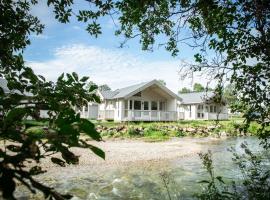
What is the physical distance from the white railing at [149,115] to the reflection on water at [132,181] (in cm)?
2310

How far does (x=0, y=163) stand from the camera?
1053 mm

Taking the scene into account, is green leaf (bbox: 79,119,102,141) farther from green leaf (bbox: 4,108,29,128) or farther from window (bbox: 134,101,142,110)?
window (bbox: 134,101,142,110)

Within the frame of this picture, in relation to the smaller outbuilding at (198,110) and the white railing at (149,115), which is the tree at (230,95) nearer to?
the white railing at (149,115)

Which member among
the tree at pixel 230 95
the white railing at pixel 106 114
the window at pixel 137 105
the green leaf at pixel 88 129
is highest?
the window at pixel 137 105

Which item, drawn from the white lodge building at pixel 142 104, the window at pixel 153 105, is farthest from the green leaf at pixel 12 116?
the window at pixel 153 105

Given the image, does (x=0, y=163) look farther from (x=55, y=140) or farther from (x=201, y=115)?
(x=201, y=115)

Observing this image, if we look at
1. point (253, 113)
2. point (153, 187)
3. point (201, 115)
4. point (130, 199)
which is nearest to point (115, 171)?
point (153, 187)

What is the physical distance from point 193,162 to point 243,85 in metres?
7.09

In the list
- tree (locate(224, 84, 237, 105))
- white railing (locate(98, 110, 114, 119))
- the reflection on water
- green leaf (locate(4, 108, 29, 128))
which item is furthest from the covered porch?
green leaf (locate(4, 108, 29, 128))

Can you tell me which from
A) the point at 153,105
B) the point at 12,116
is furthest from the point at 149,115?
the point at 12,116

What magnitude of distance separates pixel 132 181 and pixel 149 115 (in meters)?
26.7

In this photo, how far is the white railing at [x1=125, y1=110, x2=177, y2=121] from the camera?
111ft

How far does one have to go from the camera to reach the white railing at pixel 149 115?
111 feet

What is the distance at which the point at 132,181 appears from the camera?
8219mm
